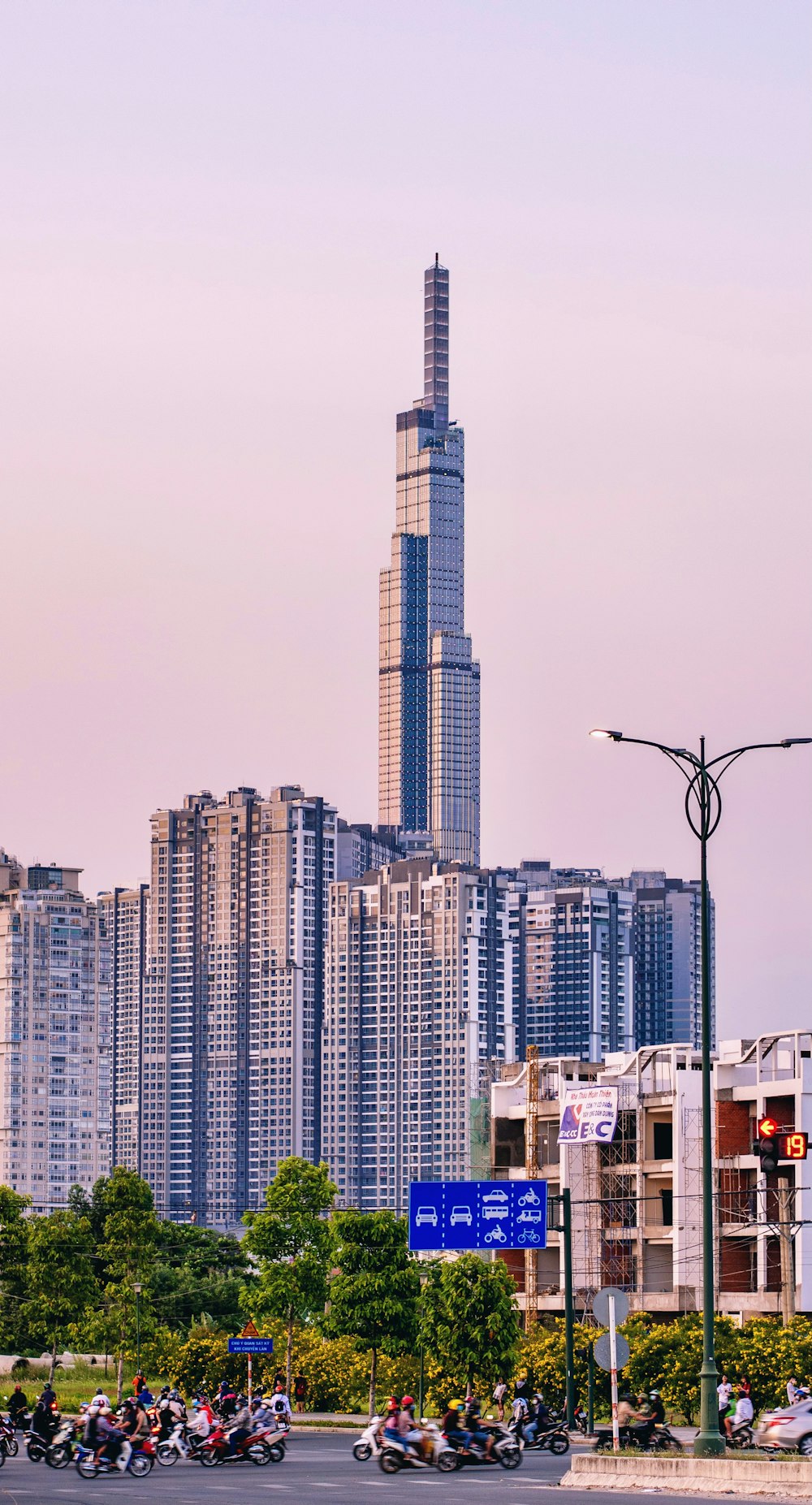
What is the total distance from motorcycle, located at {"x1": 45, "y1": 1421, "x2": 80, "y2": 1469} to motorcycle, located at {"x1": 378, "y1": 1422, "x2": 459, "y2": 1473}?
6.65 meters

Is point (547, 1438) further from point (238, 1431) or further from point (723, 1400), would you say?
point (238, 1431)

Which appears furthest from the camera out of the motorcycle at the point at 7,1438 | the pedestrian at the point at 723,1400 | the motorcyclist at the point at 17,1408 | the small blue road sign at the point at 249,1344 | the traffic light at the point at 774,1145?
the small blue road sign at the point at 249,1344

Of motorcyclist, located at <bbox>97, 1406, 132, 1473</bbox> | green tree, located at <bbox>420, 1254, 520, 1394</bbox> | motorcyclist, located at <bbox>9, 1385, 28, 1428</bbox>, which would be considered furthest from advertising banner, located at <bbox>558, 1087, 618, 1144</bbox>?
motorcyclist, located at <bbox>97, 1406, 132, 1473</bbox>

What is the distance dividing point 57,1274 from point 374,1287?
21.9 meters

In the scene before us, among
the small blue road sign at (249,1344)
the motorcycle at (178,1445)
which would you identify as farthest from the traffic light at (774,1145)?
the small blue road sign at (249,1344)

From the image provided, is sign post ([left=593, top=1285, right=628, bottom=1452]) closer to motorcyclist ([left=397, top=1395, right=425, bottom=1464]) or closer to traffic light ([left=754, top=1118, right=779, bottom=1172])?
traffic light ([left=754, top=1118, right=779, bottom=1172])

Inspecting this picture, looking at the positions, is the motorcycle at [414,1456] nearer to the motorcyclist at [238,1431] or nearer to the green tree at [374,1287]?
the motorcyclist at [238,1431]

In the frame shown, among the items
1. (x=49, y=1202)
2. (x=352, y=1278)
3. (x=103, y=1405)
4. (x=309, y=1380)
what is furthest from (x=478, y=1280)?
(x=49, y=1202)

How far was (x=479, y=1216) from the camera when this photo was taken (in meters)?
60.7

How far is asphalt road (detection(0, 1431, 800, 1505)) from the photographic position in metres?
33.2

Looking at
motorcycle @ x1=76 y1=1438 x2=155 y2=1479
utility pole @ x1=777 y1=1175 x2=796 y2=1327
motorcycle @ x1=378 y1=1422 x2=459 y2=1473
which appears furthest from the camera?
utility pole @ x1=777 y1=1175 x2=796 y2=1327

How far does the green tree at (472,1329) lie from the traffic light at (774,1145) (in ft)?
94.0

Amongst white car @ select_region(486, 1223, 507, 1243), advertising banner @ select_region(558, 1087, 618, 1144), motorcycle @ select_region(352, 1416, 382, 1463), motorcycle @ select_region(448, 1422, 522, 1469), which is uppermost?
advertising banner @ select_region(558, 1087, 618, 1144)

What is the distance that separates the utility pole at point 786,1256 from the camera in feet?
285
